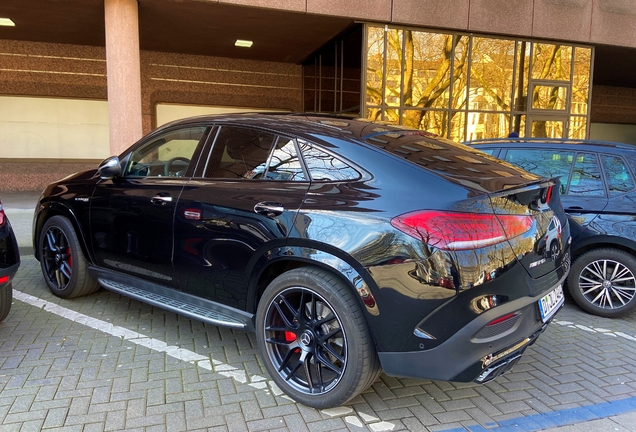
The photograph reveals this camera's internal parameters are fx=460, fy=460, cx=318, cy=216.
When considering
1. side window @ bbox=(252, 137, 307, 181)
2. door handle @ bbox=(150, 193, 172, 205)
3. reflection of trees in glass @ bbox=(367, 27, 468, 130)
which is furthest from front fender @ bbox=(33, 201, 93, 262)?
reflection of trees in glass @ bbox=(367, 27, 468, 130)

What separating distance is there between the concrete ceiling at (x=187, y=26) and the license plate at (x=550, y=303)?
321 inches

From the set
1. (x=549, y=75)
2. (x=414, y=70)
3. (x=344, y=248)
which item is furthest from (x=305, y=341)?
(x=549, y=75)

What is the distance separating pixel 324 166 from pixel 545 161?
2.99 m

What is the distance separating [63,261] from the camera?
438 centimetres

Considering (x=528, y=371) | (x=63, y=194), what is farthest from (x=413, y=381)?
(x=63, y=194)

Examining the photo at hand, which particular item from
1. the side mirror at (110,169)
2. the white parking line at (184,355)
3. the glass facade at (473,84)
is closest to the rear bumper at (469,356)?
the white parking line at (184,355)

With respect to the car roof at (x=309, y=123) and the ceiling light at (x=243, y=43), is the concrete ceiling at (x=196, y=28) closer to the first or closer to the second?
the ceiling light at (x=243, y=43)

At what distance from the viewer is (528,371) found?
3.28 m

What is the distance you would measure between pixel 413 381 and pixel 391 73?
8.82m

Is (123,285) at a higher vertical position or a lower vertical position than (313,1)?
lower

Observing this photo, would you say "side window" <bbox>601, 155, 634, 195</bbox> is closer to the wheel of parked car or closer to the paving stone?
the wheel of parked car

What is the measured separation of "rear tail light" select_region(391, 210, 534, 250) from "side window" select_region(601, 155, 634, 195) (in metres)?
2.64

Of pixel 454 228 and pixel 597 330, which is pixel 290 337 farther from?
pixel 597 330

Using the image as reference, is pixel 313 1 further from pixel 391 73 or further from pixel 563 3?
Result: pixel 563 3
